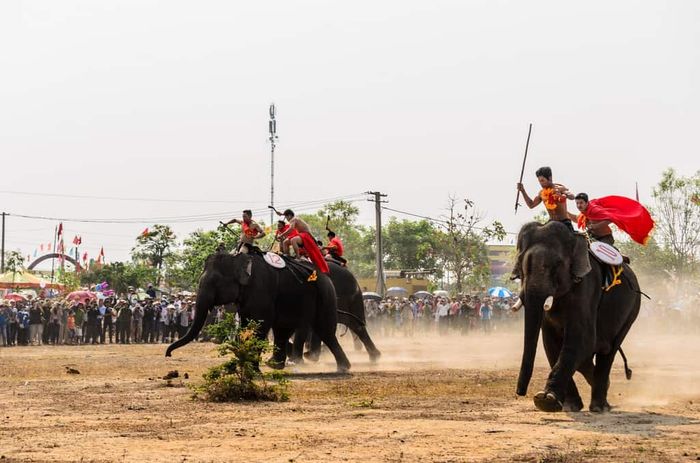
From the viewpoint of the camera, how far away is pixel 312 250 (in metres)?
23.9

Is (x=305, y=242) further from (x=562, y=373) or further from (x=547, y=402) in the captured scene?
(x=547, y=402)

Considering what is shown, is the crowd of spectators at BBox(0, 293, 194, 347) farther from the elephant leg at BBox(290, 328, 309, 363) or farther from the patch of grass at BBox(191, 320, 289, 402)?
the patch of grass at BBox(191, 320, 289, 402)

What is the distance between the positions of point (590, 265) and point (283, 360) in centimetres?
966

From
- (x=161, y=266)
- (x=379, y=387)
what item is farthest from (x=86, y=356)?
(x=161, y=266)

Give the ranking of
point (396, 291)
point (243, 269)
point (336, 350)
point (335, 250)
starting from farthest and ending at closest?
point (396, 291)
point (335, 250)
point (336, 350)
point (243, 269)

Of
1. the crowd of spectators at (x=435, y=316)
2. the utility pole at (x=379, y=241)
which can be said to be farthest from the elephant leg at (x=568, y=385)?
the utility pole at (x=379, y=241)

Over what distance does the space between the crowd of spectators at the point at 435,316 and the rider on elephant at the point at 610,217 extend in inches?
1497

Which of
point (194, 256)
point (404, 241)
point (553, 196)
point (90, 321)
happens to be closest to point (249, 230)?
point (553, 196)

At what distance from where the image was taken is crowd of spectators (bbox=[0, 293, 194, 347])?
4409cm

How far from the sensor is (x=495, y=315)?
205 ft

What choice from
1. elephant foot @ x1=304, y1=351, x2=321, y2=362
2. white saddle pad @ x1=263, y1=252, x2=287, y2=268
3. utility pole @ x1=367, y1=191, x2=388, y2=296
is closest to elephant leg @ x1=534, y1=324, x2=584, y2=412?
white saddle pad @ x1=263, y1=252, x2=287, y2=268

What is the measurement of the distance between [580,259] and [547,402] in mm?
1864

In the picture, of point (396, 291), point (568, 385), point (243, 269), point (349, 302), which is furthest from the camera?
point (396, 291)

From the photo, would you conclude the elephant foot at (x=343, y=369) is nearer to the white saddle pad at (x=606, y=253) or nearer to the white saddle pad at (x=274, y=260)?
the white saddle pad at (x=274, y=260)
